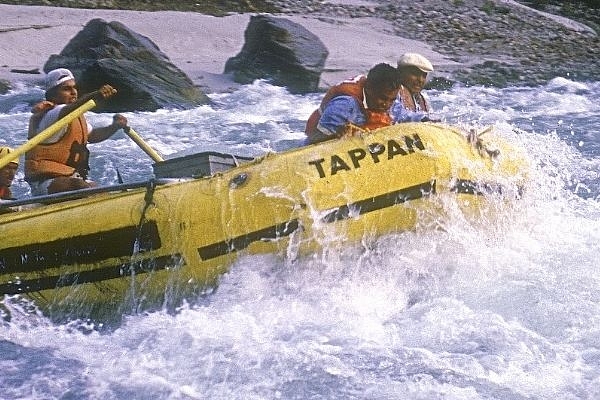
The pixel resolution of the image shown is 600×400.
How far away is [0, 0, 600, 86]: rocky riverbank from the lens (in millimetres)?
14438

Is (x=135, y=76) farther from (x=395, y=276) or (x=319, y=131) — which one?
(x=395, y=276)

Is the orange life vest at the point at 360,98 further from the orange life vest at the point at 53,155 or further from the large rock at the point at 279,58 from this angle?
the large rock at the point at 279,58

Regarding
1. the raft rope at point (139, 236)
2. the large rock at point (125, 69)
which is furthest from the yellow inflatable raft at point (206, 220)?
the large rock at point (125, 69)

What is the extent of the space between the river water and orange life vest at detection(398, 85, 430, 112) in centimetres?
73

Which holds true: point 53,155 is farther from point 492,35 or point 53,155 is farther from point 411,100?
point 492,35

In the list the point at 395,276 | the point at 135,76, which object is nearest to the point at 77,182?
the point at 395,276

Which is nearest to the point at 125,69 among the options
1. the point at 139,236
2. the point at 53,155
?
the point at 53,155

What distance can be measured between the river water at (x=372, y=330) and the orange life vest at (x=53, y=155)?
1.15 metres

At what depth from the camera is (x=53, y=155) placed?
6.38 m

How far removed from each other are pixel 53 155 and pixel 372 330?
243cm

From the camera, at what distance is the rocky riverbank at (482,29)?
568 inches

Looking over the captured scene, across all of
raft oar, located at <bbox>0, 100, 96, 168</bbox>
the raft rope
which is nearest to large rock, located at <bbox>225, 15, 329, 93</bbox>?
raft oar, located at <bbox>0, 100, 96, 168</bbox>

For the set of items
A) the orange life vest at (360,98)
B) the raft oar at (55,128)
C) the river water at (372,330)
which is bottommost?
the river water at (372,330)

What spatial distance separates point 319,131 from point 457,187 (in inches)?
41.4
